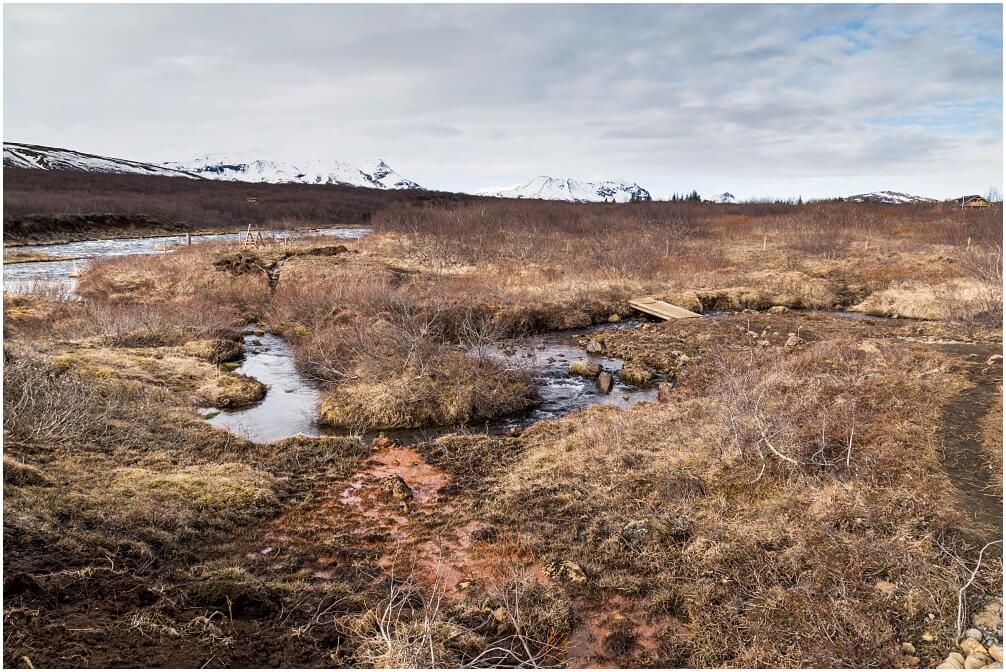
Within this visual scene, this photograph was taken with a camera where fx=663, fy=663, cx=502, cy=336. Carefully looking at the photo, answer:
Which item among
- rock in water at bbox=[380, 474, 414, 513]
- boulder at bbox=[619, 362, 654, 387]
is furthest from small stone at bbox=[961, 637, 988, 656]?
boulder at bbox=[619, 362, 654, 387]

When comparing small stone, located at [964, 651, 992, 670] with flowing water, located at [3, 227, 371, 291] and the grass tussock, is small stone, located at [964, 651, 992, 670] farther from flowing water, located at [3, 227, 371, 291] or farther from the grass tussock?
flowing water, located at [3, 227, 371, 291]

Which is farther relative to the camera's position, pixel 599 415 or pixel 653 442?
pixel 599 415

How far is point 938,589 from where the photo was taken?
5535 mm

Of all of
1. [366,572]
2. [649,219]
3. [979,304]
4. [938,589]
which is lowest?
[366,572]

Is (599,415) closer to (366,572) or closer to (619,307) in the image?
(366,572)

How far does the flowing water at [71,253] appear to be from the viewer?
75.2ft

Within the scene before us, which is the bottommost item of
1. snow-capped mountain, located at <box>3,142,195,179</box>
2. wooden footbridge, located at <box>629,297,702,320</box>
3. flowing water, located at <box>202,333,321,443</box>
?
flowing water, located at <box>202,333,321,443</box>

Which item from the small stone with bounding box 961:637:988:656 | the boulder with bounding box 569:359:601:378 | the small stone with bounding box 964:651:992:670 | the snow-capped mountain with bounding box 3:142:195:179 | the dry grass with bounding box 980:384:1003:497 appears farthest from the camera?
the snow-capped mountain with bounding box 3:142:195:179

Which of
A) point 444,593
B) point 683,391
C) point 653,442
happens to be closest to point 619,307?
point 683,391

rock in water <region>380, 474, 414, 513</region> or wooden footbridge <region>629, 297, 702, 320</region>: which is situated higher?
wooden footbridge <region>629, 297, 702, 320</region>

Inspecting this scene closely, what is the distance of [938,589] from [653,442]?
4.12 meters

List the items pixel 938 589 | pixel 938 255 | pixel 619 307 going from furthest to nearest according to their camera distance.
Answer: pixel 938 255
pixel 619 307
pixel 938 589

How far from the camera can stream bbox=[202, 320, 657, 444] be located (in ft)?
36.9

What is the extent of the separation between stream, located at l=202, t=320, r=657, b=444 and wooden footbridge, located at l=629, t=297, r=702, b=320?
3.88m
